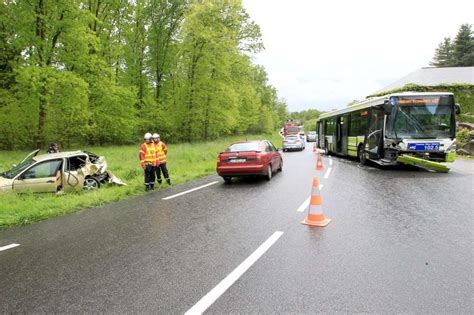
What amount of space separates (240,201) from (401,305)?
19.7 ft

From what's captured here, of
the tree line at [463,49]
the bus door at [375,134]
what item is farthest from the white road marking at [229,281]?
the tree line at [463,49]

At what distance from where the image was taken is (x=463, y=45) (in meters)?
71.9

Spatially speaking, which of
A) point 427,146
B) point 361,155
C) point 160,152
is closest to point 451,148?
point 427,146

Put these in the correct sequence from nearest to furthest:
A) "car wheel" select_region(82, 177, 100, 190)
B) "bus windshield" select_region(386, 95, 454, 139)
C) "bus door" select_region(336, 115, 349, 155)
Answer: "car wheel" select_region(82, 177, 100, 190), "bus windshield" select_region(386, 95, 454, 139), "bus door" select_region(336, 115, 349, 155)

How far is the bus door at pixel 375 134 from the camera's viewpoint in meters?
15.3

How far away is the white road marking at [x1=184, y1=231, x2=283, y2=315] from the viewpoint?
11.5 feet

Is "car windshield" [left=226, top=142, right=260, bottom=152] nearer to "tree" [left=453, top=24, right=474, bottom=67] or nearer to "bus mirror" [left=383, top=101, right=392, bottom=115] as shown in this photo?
"bus mirror" [left=383, top=101, right=392, bottom=115]

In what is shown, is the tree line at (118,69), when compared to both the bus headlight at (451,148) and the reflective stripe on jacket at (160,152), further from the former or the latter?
the bus headlight at (451,148)

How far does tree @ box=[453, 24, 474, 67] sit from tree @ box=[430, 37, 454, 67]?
6024 millimetres

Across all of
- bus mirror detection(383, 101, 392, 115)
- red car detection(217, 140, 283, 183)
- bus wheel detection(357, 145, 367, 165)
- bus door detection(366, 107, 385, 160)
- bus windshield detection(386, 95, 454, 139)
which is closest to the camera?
red car detection(217, 140, 283, 183)

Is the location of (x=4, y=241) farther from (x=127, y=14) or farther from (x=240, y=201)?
(x=127, y=14)

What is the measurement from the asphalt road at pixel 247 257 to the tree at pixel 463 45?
7578 cm

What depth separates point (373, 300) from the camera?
3570mm

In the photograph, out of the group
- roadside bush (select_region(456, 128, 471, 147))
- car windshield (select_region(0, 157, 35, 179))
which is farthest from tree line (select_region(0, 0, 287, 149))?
roadside bush (select_region(456, 128, 471, 147))
